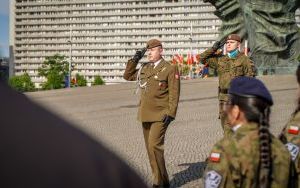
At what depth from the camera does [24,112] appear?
0.54 metres

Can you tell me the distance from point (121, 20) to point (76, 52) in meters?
6.66


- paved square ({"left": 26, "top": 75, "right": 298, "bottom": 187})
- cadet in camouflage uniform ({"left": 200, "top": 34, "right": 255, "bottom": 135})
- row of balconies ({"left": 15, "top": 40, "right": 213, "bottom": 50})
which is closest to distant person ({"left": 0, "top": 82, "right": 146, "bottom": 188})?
paved square ({"left": 26, "top": 75, "right": 298, "bottom": 187})

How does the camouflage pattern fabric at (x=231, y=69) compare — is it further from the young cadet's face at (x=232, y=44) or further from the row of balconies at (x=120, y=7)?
the row of balconies at (x=120, y=7)

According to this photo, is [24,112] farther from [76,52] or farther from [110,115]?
[76,52]

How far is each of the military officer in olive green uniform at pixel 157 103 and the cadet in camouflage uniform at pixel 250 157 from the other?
2862 mm

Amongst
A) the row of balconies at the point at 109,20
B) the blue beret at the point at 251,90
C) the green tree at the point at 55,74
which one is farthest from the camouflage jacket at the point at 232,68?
the row of balconies at the point at 109,20

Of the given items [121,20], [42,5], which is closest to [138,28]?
[121,20]

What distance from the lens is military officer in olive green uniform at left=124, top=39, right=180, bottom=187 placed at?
4770 mm

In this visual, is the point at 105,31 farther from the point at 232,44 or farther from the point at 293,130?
the point at 293,130

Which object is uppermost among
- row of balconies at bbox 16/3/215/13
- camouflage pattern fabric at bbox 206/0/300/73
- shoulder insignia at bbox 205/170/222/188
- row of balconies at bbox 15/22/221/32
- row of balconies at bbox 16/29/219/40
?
row of balconies at bbox 16/3/215/13

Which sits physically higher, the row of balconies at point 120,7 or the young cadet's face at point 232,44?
the row of balconies at point 120,7

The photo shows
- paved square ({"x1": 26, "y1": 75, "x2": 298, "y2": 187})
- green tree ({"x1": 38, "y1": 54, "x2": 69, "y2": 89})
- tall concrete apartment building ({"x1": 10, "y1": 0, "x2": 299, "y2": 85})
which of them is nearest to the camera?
paved square ({"x1": 26, "y1": 75, "x2": 298, "y2": 187})

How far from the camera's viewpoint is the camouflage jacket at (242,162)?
1.77 metres

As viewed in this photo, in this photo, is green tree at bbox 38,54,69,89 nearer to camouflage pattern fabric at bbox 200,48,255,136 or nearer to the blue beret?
camouflage pattern fabric at bbox 200,48,255,136
